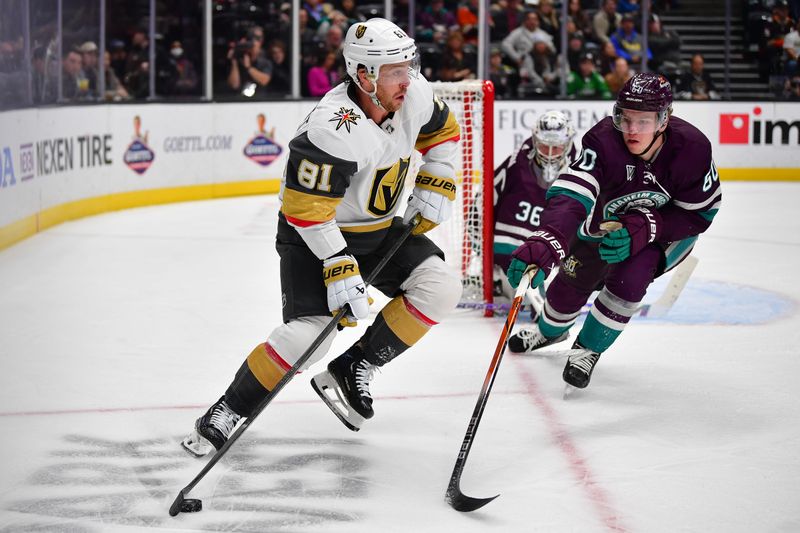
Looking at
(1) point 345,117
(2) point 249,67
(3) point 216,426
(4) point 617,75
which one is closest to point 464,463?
(3) point 216,426

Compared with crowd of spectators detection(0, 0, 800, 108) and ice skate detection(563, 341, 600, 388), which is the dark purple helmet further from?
crowd of spectators detection(0, 0, 800, 108)

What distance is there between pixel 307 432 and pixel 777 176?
26.0 feet

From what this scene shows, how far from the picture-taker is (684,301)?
16.2ft

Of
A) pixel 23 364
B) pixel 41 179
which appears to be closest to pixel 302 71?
pixel 41 179

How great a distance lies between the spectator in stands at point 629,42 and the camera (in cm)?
1082

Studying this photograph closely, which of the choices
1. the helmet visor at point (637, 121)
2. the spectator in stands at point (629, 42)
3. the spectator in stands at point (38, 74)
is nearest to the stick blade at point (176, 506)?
the helmet visor at point (637, 121)

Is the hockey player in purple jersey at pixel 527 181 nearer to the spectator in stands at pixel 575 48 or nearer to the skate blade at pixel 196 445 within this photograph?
the skate blade at pixel 196 445

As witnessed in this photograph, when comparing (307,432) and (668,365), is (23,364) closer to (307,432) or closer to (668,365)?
(307,432)

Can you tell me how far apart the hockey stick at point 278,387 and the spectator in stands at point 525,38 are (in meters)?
7.85

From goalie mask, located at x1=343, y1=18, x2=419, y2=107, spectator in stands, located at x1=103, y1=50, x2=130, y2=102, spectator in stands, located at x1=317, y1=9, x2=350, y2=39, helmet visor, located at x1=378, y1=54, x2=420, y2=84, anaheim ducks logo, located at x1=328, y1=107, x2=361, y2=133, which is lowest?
spectator in stands, located at x1=103, y1=50, x2=130, y2=102

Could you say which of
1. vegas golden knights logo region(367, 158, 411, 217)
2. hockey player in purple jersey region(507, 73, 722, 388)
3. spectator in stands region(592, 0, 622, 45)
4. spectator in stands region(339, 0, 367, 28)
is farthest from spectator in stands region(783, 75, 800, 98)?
vegas golden knights logo region(367, 158, 411, 217)

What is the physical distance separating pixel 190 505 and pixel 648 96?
165 centimetres

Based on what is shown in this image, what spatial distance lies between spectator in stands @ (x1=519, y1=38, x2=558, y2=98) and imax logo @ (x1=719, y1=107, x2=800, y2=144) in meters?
1.59

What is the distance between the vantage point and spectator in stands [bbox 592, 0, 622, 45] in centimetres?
1082
